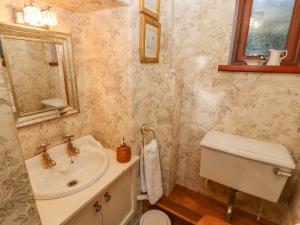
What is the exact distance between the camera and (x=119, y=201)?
4.12ft

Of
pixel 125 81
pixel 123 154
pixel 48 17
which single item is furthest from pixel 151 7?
pixel 123 154

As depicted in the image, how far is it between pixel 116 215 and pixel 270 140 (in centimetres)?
125

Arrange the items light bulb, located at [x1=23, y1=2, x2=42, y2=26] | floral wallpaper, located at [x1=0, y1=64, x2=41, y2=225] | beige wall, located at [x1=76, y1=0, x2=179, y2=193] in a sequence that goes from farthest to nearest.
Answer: beige wall, located at [x1=76, y1=0, x2=179, y2=193] < light bulb, located at [x1=23, y1=2, x2=42, y2=26] < floral wallpaper, located at [x1=0, y1=64, x2=41, y2=225]

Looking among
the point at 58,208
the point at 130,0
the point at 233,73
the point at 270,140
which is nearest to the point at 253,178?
the point at 270,140

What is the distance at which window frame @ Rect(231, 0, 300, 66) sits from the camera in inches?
45.5

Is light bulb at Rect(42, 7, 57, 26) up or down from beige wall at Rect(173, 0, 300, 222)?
up

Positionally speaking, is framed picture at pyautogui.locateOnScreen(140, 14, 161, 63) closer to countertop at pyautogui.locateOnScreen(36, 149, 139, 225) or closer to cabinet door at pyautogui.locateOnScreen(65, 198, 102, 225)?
countertop at pyautogui.locateOnScreen(36, 149, 139, 225)

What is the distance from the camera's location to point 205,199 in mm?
1627

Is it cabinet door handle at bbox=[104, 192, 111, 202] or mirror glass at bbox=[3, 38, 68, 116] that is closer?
mirror glass at bbox=[3, 38, 68, 116]

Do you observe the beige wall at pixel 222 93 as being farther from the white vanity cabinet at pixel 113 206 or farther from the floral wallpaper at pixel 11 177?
the floral wallpaper at pixel 11 177

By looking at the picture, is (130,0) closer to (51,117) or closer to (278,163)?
(51,117)

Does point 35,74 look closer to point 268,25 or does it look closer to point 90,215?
point 90,215

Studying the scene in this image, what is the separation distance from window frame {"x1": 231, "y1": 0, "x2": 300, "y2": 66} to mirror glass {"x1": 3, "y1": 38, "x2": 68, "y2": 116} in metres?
1.27

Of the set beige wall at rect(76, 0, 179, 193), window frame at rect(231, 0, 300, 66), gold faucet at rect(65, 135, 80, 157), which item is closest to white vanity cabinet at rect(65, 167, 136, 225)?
beige wall at rect(76, 0, 179, 193)
